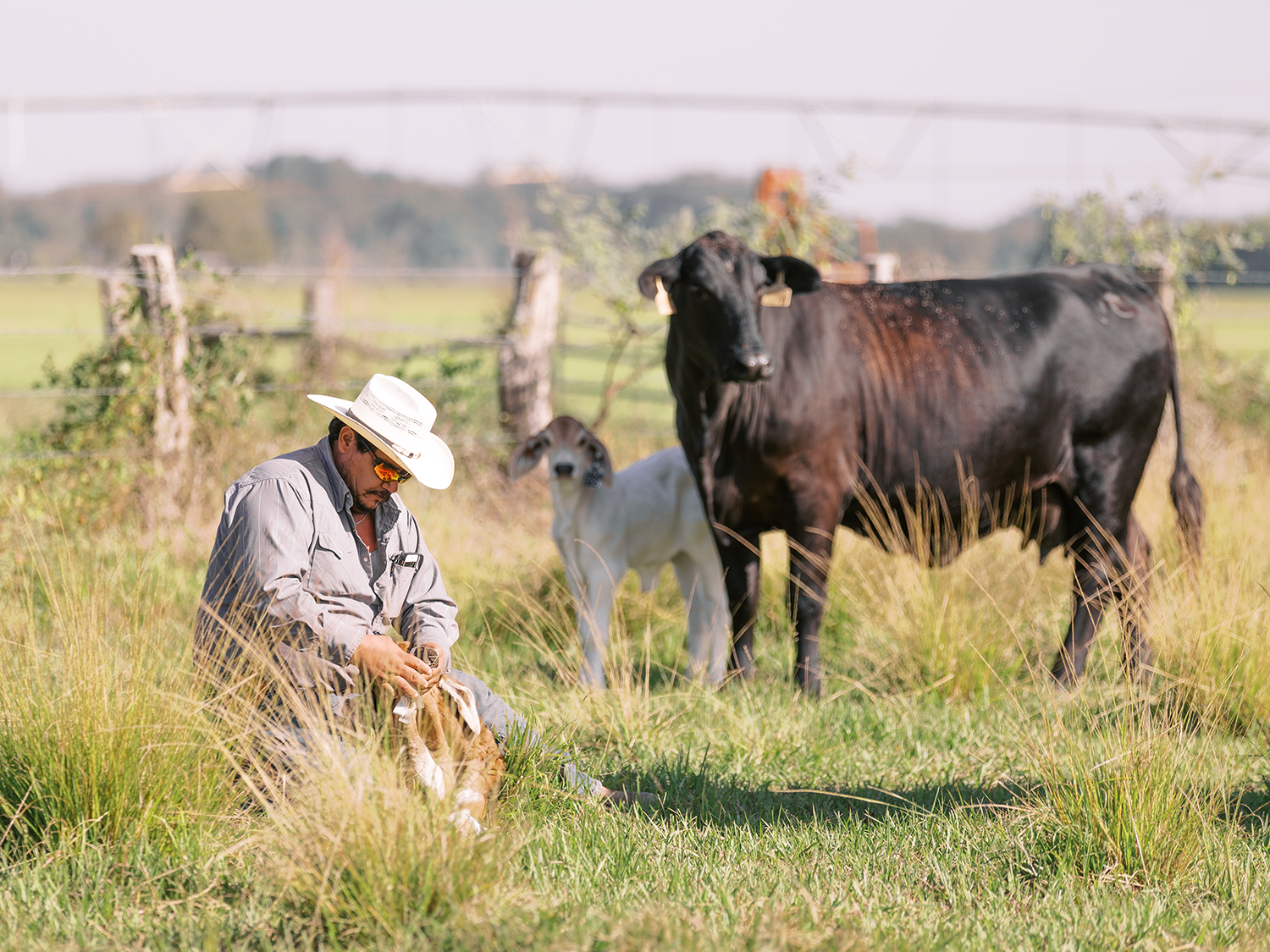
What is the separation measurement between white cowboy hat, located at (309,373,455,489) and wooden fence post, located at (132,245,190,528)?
4.18 meters

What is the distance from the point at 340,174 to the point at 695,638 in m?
25.6

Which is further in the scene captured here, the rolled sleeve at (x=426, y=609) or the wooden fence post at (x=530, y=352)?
the wooden fence post at (x=530, y=352)

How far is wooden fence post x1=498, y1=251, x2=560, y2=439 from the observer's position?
9.38 meters

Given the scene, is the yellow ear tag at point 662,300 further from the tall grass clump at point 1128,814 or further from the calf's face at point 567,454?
the tall grass clump at point 1128,814

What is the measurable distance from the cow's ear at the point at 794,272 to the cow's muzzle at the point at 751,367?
58 cm

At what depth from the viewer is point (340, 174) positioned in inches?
1159

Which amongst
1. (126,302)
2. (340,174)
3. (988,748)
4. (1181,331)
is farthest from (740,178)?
(988,748)

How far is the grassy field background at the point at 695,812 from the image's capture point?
10.1ft

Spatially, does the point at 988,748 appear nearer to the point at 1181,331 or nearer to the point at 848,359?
the point at 848,359

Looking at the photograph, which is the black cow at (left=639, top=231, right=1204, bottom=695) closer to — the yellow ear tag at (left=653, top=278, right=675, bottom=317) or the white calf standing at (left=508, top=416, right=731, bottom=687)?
the yellow ear tag at (left=653, top=278, right=675, bottom=317)

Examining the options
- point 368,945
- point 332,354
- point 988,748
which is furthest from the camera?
point 332,354

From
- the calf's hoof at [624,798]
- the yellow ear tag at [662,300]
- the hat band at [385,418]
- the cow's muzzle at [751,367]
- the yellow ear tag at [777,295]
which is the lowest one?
the calf's hoof at [624,798]

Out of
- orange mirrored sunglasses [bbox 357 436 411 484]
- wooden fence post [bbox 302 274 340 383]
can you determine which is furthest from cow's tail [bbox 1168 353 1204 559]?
wooden fence post [bbox 302 274 340 383]

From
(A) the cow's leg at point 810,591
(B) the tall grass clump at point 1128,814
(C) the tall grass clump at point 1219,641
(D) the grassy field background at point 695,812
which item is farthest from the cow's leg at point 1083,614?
(B) the tall grass clump at point 1128,814
